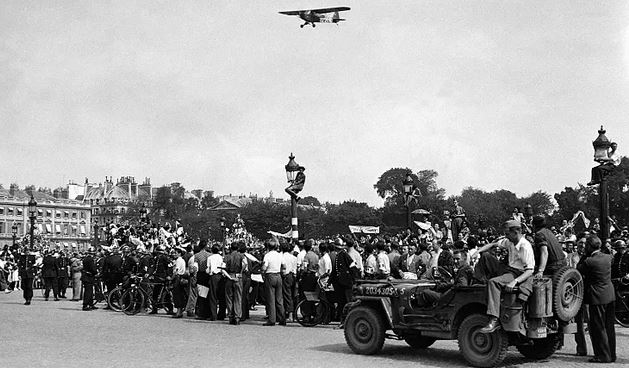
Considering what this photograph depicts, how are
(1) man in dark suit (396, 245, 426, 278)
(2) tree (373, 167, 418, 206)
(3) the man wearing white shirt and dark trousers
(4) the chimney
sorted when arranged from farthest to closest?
(4) the chimney < (2) tree (373, 167, 418, 206) < (1) man in dark suit (396, 245, 426, 278) < (3) the man wearing white shirt and dark trousers

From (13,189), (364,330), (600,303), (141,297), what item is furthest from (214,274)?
(13,189)

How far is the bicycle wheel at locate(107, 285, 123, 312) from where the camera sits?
22913 millimetres

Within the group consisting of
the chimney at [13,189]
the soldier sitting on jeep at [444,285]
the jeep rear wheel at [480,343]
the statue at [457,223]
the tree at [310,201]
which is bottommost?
the jeep rear wheel at [480,343]

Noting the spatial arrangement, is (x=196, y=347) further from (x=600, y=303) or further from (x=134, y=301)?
(x=134, y=301)

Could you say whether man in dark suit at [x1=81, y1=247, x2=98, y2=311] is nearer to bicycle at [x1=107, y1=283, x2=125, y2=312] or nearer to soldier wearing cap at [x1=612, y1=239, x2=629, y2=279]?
bicycle at [x1=107, y1=283, x2=125, y2=312]

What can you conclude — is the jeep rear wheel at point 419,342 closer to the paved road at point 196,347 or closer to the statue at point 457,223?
the paved road at point 196,347

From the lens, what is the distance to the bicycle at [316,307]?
Result: 18.3 metres

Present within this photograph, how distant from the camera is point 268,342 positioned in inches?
582

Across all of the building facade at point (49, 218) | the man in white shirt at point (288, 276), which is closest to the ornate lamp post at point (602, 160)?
the man in white shirt at point (288, 276)

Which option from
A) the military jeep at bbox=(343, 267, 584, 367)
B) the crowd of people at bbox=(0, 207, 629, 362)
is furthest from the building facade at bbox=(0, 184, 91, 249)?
the military jeep at bbox=(343, 267, 584, 367)

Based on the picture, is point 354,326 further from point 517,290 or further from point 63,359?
point 63,359

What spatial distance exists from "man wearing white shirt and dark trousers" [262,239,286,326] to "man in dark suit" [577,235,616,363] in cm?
836

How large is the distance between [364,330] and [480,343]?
7.87 feet

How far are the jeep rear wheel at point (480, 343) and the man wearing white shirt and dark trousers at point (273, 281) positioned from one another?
7750 millimetres
